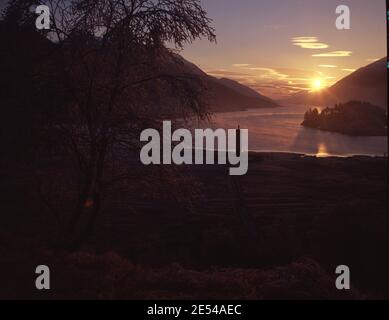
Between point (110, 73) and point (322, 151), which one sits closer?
point (110, 73)

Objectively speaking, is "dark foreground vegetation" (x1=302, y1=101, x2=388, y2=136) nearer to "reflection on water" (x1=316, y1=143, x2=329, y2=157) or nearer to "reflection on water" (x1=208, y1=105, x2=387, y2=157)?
"reflection on water" (x1=208, y1=105, x2=387, y2=157)

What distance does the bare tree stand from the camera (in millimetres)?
7320

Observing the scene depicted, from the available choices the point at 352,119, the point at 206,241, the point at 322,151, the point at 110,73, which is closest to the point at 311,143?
the point at 322,151

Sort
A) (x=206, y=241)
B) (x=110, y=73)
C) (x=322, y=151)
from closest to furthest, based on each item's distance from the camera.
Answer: (x=110, y=73), (x=206, y=241), (x=322, y=151)

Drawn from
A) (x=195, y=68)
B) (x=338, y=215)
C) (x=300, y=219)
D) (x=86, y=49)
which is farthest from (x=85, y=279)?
(x=300, y=219)

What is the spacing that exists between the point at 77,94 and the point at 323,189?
25961 mm

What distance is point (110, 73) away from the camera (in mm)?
7566

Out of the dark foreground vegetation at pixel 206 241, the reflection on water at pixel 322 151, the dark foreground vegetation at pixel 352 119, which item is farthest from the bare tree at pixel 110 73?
the reflection on water at pixel 322 151

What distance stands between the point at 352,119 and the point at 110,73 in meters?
74.8

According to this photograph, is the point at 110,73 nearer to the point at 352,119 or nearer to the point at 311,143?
the point at 311,143

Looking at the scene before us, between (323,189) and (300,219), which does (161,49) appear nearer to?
(300,219)

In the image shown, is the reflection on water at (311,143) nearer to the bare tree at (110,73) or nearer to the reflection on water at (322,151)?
the reflection on water at (322,151)

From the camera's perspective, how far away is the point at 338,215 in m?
15.6
